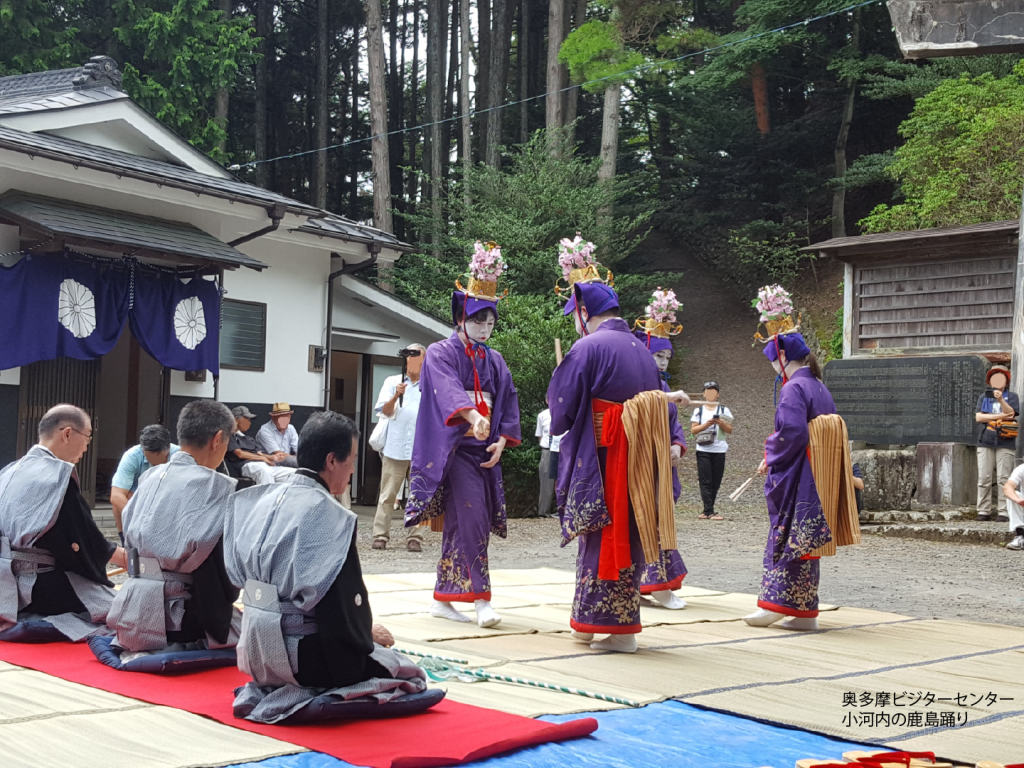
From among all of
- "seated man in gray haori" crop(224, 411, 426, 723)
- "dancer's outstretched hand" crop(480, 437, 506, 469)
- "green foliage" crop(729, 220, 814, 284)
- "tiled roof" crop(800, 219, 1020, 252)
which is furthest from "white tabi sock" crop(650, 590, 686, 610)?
"green foliage" crop(729, 220, 814, 284)

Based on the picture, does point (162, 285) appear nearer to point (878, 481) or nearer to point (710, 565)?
point (710, 565)

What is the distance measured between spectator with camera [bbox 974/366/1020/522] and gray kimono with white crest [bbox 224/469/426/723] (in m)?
10.0

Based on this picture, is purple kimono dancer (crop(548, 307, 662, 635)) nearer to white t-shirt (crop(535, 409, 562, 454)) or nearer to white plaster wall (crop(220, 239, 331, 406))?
white t-shirt (crop(535, 409, 562, 454))

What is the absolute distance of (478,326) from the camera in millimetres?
6082

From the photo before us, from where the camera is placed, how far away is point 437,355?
6051 millimetres

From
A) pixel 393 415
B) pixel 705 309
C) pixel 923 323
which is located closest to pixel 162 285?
pixel 393 415

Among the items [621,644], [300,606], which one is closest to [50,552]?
[300,606]

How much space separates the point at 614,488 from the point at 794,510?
1.34m

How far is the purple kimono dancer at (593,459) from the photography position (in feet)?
16.5

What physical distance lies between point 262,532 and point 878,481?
11087 mm

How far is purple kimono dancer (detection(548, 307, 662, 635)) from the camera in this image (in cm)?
503

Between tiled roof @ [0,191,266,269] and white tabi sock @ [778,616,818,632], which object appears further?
tiled roof @ [0,191,266,269]

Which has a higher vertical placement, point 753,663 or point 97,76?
point 97,76

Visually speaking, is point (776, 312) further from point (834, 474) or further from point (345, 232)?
point (345, 232)
